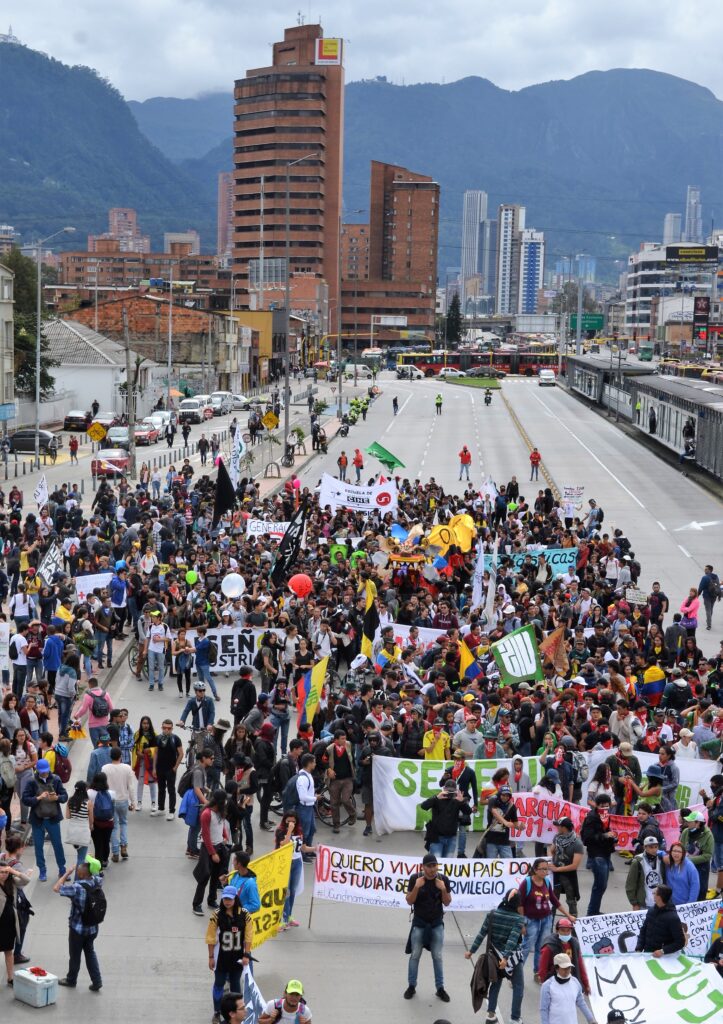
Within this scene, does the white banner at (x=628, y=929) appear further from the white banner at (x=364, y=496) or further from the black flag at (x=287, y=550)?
the white banner at (x=364, y=496)

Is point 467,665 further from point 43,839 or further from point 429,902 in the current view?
point 429,902

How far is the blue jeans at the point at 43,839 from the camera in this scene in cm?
1331

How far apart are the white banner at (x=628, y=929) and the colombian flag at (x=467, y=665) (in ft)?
24.6

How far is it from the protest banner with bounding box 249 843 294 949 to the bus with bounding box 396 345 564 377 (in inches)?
5044

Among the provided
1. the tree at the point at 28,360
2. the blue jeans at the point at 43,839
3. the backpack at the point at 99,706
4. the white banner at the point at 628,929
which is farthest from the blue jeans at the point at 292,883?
the tree at the point at 28,360

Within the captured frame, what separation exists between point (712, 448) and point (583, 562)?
925 inches

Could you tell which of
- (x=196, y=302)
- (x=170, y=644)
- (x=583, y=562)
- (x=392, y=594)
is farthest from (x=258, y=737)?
(x=196, y=302)

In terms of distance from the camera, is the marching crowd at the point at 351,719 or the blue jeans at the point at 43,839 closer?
the marching crowd at the point at 351,719

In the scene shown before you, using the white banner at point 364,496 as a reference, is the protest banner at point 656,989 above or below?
below

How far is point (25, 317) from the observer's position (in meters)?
78.4

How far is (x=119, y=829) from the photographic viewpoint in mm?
14055

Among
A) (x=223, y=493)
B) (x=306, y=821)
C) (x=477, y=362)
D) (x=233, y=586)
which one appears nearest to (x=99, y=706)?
(x=306, y=821)

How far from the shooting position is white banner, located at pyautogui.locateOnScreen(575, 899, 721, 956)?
36.4 feet

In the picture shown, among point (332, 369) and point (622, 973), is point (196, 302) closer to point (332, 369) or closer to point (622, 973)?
point (332, 369)
